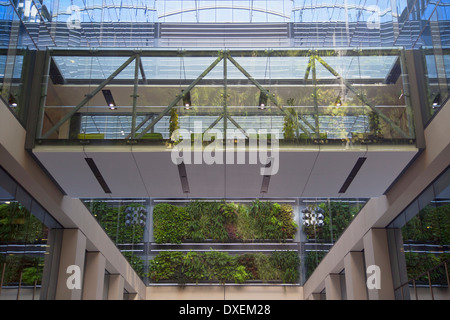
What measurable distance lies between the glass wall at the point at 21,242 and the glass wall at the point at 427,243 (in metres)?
7.50

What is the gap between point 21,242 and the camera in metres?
10.1

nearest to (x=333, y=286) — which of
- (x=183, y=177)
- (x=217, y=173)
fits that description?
(x=217, y=173)

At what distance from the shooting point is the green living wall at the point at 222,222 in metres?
23.6

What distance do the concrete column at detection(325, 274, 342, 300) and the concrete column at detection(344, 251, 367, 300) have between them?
2.27 m

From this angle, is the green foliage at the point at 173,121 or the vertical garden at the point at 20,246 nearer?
the vertical garden at the point at 20,246

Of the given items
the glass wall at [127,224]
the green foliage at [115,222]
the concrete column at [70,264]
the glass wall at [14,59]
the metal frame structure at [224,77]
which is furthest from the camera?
the glass wall at [127,224]

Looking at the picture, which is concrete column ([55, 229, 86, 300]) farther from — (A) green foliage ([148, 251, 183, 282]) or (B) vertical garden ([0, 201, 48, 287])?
(A) green foliage ([148, 251, 183, 282])

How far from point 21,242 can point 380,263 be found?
790cm

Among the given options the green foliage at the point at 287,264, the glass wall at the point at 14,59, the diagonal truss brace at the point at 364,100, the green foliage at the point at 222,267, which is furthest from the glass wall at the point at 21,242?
the green foliage at the point at 287,264

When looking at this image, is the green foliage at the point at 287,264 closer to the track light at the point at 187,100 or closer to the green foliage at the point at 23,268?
the green foliage at the point at 23,268

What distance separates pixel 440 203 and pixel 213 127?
433cm
